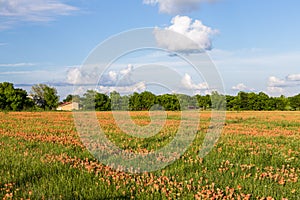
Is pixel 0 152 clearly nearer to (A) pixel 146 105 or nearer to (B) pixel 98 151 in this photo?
(B) pixel 98 151

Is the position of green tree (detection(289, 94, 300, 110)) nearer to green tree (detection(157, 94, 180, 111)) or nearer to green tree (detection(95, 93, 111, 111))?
green tree (detection(157, 94, 180, 111))

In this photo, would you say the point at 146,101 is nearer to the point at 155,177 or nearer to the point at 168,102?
the point at 168,102

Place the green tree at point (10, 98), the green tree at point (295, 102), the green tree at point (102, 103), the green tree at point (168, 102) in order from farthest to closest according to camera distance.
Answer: the green tree at point (295, 102) < the green tree at point (168, 102) < the green tree at point (10, 98) < the green tree at point (102, 103)

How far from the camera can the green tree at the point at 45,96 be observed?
116 metres

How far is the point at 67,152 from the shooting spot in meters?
10.1

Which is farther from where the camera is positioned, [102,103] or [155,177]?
[102,103]

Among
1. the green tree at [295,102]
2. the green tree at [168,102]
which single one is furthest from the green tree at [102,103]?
the green tree at [295,102]

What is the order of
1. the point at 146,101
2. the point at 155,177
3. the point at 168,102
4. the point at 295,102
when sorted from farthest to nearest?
the point at 295,102, the point at 168,102, the point at 146,101, the point at 155,177

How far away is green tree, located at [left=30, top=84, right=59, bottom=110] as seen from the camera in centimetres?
11638

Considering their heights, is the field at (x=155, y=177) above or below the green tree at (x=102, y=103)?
below

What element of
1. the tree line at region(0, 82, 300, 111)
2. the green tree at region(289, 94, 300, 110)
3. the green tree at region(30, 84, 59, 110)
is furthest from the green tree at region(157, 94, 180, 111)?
the green tree at region(289, 94, 300, 110)

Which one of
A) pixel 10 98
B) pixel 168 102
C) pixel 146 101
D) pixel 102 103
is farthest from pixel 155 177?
pixel 168 102

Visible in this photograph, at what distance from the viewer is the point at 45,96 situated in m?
118

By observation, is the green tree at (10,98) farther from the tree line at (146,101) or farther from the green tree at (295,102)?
the green tree at (295,102)
